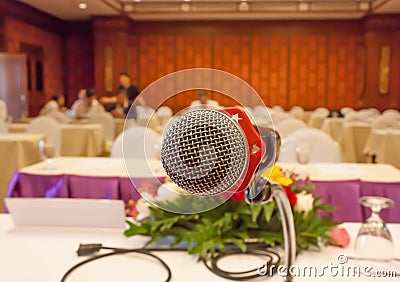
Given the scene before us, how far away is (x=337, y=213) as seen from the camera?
2227 millimetres

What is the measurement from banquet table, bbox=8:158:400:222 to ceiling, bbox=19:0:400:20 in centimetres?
742

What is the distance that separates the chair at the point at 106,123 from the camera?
6.40 m

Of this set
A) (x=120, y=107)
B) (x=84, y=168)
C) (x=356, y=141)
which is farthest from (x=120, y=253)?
(x=120, y=107)

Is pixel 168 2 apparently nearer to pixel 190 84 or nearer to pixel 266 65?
pixel 266 65

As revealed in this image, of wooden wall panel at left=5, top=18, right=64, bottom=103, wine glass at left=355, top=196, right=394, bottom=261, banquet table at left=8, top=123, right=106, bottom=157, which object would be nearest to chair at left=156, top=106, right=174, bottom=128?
wine glass at left=355, top=196, right=394, bottom=261

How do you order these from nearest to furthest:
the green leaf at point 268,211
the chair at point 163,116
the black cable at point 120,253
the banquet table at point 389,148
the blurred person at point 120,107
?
the chair at point 163,116, the black cable at point 120,253, the green leaf at point 268,211, the banquet table at point 389,148, the blurred person at point 120,107

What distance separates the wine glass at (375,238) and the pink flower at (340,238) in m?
0.08

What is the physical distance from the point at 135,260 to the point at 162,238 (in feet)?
0.38

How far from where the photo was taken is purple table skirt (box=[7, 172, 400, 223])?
7.18ft

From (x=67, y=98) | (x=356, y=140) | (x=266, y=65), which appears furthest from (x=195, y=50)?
(x=356, y=140)

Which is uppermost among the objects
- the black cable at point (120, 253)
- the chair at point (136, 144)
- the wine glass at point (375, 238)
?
the chair at point (136, 144)

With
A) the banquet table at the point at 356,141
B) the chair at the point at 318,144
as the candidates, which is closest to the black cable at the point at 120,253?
the chair at the point at 318,144

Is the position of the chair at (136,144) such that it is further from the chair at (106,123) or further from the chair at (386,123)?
the chair at (106,123)

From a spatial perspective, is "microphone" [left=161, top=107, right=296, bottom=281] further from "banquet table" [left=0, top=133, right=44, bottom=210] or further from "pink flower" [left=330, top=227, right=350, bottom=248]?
"banquet table" [left=0, top=133, right=44, bottom=210]
